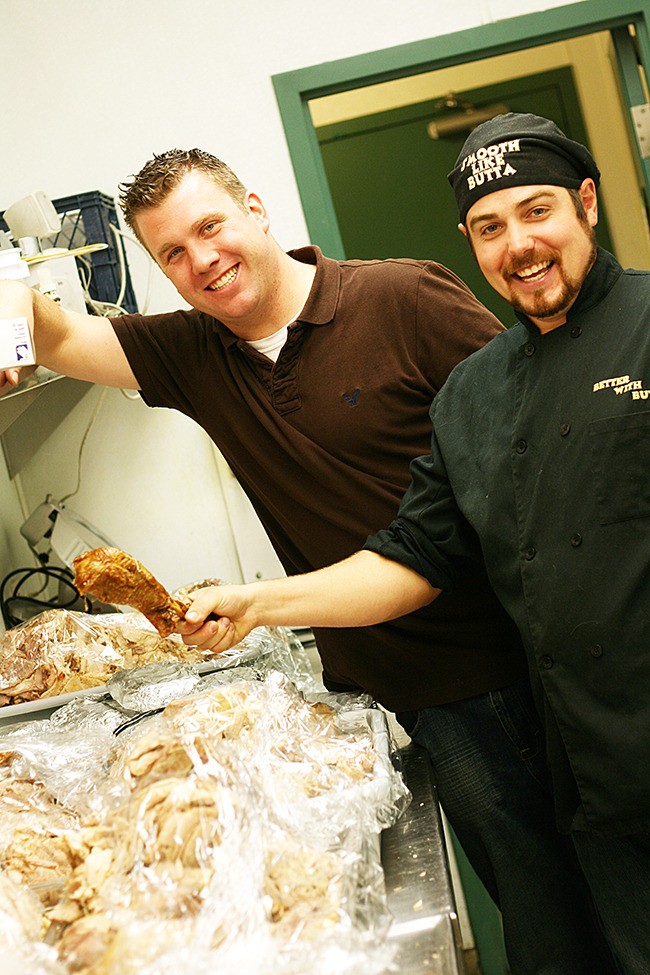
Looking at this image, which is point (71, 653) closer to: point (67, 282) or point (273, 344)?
point (273, 344)

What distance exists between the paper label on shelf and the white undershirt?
512 mm

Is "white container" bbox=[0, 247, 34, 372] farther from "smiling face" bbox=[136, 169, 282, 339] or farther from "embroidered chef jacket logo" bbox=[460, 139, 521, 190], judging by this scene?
"embroidered chef jacket logo" bbox=[460, 139, 521, 190]

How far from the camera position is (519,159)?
4.37ft

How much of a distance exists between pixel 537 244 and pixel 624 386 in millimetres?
234

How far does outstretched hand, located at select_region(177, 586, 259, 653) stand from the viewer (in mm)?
1429

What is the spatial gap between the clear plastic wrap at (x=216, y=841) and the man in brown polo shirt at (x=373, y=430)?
1.36 feet

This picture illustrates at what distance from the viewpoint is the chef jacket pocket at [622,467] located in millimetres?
1286

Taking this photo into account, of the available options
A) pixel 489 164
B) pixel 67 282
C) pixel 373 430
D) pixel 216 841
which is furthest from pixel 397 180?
pixel 216 841

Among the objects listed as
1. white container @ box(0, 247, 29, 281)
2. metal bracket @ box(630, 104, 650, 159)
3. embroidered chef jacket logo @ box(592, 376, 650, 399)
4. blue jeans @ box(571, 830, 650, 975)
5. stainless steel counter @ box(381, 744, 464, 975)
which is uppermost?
metal bracket @ box(630, 104, 650, 159)

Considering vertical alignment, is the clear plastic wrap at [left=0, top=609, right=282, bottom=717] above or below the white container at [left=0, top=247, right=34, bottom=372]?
below

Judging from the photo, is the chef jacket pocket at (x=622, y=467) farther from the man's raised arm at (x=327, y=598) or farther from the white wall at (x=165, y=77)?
the white wall at (x=165, y=77)

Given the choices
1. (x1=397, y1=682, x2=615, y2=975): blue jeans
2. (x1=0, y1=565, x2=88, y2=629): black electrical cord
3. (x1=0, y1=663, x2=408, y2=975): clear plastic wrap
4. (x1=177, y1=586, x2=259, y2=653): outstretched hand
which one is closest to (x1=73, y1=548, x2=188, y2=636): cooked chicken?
(x1=177, y1=586, x2=259, y2=653): outstretched hand

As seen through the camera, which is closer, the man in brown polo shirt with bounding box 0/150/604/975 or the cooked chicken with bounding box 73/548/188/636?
the cooked chicken with bounding box 73/548/188/636

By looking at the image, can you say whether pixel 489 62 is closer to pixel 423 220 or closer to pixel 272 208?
pixel 423 220
